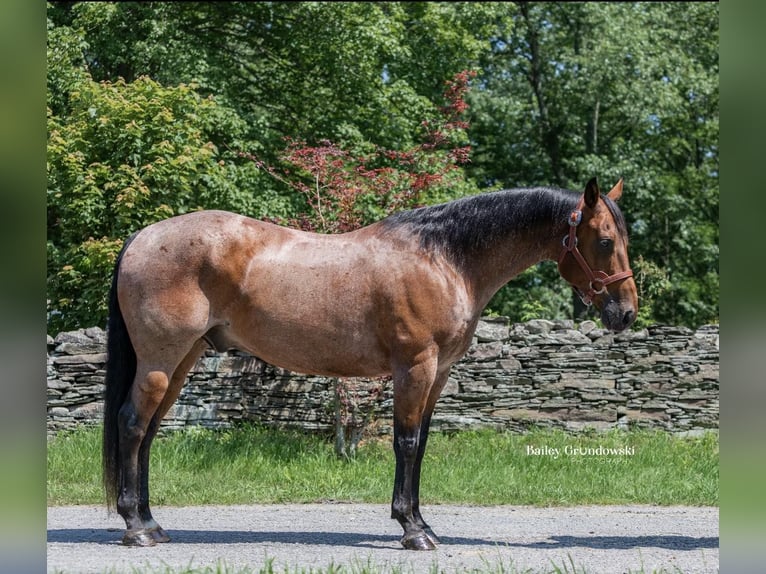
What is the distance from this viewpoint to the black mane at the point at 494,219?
530cm

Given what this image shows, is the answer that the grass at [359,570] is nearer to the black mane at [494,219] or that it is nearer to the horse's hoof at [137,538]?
the horse's hoof at [137,538]

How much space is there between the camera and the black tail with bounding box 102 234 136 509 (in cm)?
521

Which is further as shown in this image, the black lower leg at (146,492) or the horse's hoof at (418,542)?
the black lower leg at (146,492)

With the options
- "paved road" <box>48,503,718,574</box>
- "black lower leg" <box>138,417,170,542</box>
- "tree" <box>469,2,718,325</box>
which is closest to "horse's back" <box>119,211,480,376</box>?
"black lower leg" <box>138,417,170,542</box>

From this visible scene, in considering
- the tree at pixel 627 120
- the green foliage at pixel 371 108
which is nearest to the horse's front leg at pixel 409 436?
the green foliage at pixel 371 108

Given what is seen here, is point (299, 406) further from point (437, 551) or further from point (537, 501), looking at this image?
point (437, 551)

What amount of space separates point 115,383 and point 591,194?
128 inches

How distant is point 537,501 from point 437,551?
83.9 inches

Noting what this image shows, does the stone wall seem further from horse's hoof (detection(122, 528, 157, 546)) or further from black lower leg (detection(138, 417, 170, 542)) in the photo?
horse's hoof (detection(122, 528, 157, 546))

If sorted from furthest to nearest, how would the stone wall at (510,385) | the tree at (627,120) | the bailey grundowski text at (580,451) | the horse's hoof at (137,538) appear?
1. the tree at (627,120)
2. the stone wall at (510,385)
3. the bailey grundowski text at (580,451)
4. the horse's hoof at (137,538)

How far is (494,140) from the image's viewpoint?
770 inches

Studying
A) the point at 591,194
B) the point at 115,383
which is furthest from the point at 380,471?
the point at 591,194
